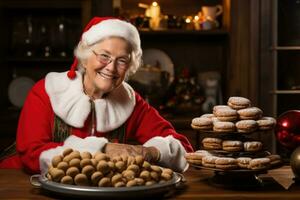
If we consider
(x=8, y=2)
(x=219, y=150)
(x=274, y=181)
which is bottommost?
(x=274, y=181)

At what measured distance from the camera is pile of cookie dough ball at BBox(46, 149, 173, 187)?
1.41m

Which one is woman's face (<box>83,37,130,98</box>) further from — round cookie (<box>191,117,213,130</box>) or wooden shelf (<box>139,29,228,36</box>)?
wooden shelf (<box>139,29,228,36</box>)

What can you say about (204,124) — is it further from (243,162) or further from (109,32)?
(109,32)

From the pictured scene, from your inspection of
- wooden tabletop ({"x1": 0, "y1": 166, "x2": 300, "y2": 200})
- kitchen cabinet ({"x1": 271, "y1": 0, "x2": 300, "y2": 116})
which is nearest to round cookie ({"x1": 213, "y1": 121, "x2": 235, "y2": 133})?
wooden tabletop ({"x1": 0, "y1": 166, "x2": 300, "y2": 200})

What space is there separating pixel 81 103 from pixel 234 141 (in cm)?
81

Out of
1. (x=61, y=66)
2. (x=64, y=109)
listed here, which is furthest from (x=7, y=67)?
(x=64, y=109)

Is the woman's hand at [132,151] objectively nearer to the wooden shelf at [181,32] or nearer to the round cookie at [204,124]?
the round cookie at [204,124]

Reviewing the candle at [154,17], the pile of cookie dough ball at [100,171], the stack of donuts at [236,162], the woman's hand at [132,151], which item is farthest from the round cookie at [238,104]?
the candle at [154,17]

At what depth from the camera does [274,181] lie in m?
1.68

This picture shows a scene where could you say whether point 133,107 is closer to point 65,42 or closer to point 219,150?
point 219,150

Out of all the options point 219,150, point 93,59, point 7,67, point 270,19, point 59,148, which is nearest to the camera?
point 219,150

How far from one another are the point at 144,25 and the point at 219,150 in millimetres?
2111

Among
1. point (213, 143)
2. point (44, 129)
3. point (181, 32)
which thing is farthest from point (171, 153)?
point (181, 32)

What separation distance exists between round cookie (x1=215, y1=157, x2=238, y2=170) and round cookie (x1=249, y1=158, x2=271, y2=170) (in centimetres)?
4
